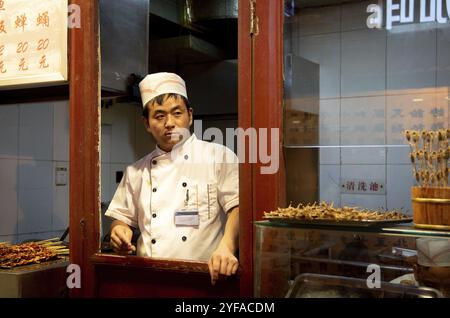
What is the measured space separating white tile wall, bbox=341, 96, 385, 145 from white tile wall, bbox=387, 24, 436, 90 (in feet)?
0.28

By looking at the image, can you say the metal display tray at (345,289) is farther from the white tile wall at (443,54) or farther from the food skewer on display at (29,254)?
the food skewer on display at (29,254)

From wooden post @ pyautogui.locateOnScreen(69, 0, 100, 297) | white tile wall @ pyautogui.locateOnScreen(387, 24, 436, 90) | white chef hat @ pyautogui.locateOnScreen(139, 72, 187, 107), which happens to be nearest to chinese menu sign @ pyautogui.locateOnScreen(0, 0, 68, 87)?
wooden post @ pyautogui.locateOnScreen(69, 0, 100, 297)

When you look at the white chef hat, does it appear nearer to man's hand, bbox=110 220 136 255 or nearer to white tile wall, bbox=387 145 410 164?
man's hand, bbox=110 220 136 255

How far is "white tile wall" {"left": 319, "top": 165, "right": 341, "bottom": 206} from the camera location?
1675mm

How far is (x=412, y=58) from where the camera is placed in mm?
1539

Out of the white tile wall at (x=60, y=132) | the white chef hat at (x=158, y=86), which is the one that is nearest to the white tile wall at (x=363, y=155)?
the white chef hat at (x=158, y=86)

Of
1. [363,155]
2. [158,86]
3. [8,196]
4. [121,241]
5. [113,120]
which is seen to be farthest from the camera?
Answer: [113,120]

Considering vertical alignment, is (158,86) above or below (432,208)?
above

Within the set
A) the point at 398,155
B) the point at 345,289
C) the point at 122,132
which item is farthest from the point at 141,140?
the point at 345,289

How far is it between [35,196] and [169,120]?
73.4 inches

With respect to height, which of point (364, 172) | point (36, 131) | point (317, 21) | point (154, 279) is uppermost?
point (317, 21)

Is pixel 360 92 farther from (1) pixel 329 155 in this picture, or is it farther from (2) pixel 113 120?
(2) pixel 113 120

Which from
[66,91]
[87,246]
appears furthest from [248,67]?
[66,91]

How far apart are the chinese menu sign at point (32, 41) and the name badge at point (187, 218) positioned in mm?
714
